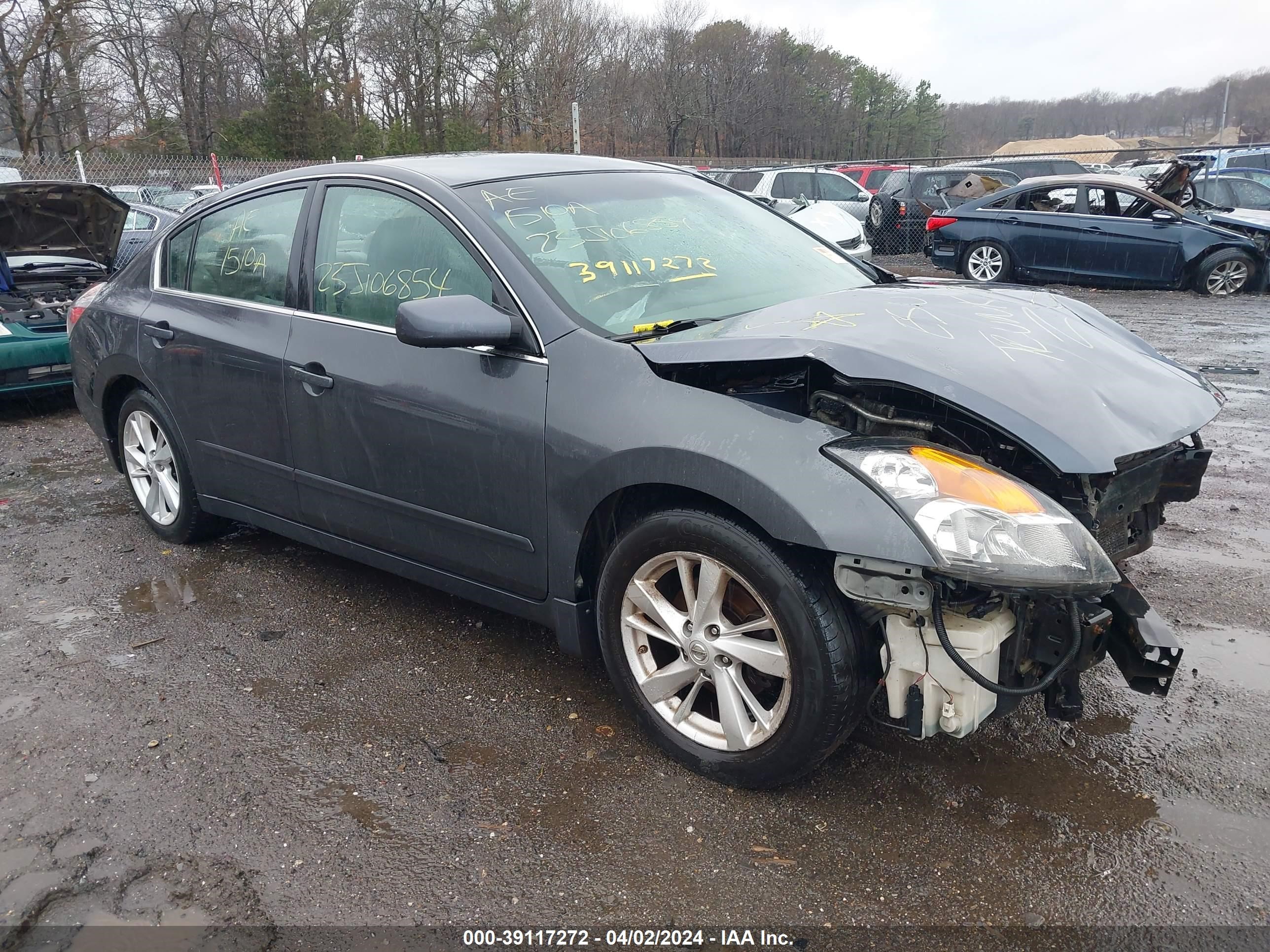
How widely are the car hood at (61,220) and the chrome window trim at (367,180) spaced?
11.5 feet

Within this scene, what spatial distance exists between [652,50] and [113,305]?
5661cm

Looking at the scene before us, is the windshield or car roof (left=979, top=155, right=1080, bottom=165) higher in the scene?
car roof (left=979, top=155, right=1080, bottom=165)

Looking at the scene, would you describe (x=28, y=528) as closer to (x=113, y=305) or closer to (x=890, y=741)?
(x=113, y=305)

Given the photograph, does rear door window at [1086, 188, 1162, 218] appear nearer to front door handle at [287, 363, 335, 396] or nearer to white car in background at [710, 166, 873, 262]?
white car in background at [710, 166, 873, 262]

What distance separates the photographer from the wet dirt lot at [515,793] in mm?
2230

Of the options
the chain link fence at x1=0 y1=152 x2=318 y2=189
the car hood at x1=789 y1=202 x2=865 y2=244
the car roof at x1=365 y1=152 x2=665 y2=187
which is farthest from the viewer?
the chain link fence at x1=0 y1=152 x2=318 y2=189

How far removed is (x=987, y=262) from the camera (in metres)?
13.0

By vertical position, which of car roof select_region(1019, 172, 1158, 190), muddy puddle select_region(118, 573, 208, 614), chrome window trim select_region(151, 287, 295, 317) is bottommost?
muddy puddle select_region(118, 573, 208, 614)

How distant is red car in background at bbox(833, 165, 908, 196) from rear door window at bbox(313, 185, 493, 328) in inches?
654

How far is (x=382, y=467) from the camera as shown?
3240mm

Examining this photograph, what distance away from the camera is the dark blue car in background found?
39.1 ft

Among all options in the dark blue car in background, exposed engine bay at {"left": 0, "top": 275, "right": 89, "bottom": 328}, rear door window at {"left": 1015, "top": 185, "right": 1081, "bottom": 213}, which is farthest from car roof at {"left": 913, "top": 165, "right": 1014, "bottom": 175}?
exposed engine bay at {"left": 0, "top": 275, "right": 89, "bottom": 328}

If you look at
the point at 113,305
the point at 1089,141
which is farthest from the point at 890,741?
the point at 1089,141

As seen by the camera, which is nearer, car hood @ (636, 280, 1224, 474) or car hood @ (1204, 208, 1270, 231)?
car hood @ (636, 280, 1224, 474)
